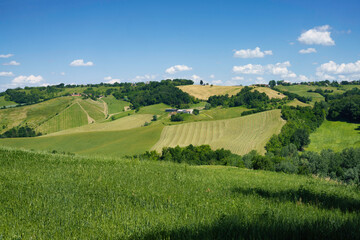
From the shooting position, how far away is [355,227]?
15.1ft

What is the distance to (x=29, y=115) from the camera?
171000 millimetres

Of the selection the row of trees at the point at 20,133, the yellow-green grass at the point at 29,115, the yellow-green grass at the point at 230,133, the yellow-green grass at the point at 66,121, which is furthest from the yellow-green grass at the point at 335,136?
the yellow-green grass at the point at 29,115

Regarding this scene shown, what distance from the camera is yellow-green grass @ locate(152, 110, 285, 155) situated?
94.9m

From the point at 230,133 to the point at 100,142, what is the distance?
5779cm

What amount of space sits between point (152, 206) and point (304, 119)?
134 meters

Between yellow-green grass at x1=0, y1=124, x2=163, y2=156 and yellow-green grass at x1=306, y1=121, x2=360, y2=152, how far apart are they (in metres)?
69.1

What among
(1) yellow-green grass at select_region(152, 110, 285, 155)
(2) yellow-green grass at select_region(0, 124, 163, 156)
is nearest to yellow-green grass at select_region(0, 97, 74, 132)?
(2) yellow-green grass at select_region(0, 124, 163, 156)

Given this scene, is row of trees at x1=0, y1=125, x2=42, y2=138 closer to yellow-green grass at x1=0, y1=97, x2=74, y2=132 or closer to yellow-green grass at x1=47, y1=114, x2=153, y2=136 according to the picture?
yellow-green grass at x1=0, y1=97, x2=74, y2=132

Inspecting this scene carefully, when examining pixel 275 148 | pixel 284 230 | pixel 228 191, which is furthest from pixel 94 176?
pixel 275 148

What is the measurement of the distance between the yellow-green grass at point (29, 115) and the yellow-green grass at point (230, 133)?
102006 millimetres

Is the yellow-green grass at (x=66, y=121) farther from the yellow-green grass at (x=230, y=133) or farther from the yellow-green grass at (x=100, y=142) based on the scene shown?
the yellow-green grass at (x=230, y=133)

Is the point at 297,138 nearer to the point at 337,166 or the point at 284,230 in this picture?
the point at 337,166

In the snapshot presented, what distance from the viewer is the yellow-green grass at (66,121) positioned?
154225 mm

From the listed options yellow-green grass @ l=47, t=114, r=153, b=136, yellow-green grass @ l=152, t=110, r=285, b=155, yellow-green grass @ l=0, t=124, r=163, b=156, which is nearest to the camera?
yellow-green grass @ l=152, t=110, r=285, b=155
